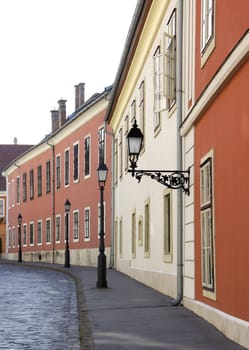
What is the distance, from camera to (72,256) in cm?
4416

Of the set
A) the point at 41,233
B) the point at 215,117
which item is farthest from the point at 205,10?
the point at 41,233

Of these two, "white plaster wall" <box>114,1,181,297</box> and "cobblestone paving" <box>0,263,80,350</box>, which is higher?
"white plaster wall" <box>114,1,181,297</box>

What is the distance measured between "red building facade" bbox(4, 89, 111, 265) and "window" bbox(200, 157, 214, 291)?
826 inches

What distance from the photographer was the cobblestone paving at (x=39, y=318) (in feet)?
34.7

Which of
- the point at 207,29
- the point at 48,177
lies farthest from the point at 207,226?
the point at 48,177

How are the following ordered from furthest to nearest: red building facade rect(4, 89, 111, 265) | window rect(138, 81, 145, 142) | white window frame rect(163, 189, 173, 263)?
red building facade rect(4, 89, 111, 265), window rect(138, 81, 145, 142), white window frame rect(163, 189, 173, 263)

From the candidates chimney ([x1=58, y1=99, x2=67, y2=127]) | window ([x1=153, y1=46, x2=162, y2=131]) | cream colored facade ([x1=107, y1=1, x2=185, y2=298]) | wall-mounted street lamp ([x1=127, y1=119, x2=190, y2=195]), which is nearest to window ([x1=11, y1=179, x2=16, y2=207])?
chimney ([x1=58, y1=99, x2=67, y2=127])

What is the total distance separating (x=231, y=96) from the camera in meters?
9.98

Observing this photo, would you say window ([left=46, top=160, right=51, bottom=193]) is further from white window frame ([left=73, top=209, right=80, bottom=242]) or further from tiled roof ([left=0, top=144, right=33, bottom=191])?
tiled roof ([left=0, top=144, right=33, bottom=191])

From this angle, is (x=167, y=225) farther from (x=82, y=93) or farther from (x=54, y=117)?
(x=54, y=117)

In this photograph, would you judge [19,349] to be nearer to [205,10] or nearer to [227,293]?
[227,293]

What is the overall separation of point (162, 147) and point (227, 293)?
26.9 feet

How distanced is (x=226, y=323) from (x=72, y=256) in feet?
112

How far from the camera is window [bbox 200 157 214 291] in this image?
11648 mm
